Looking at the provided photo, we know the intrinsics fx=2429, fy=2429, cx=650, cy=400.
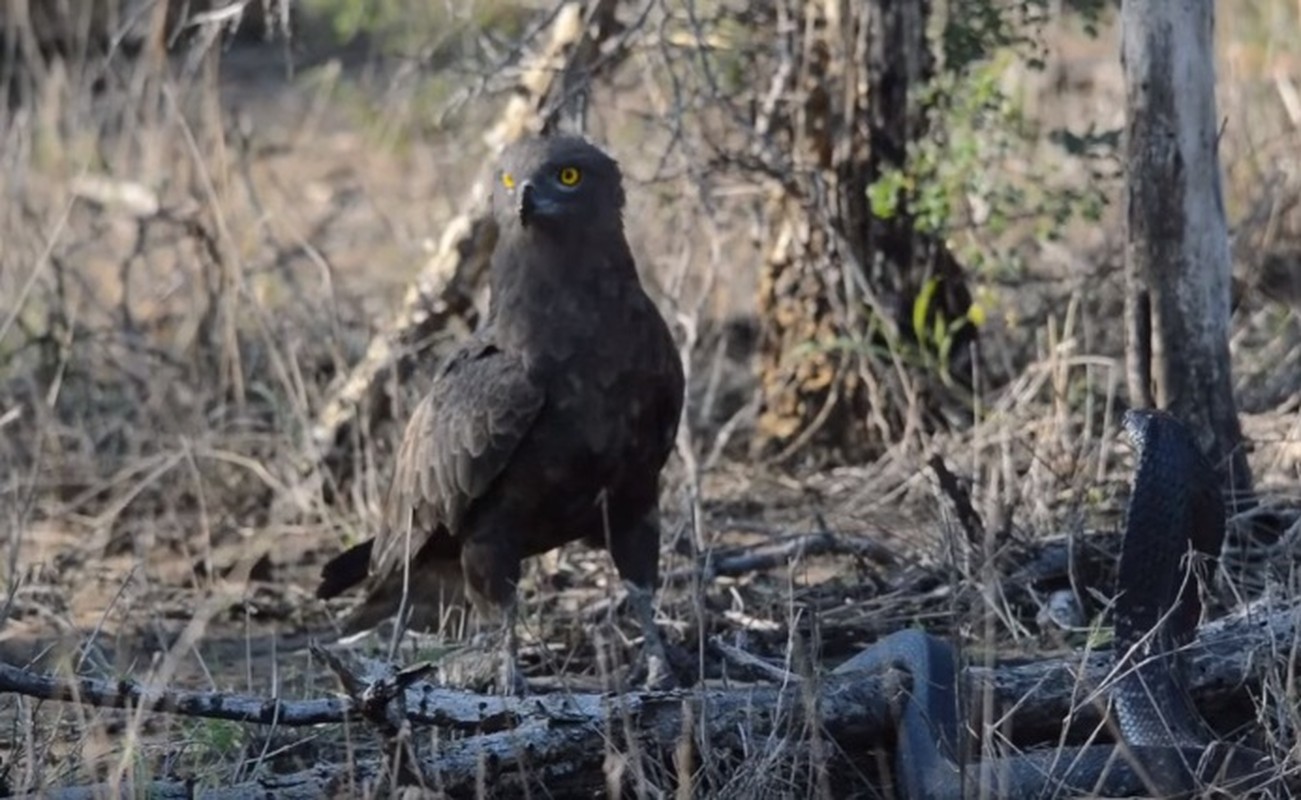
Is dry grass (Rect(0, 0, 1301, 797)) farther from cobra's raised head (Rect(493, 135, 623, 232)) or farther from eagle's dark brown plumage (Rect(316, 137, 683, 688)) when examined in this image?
cobra's raised head (Rect(493, 135, 623, 232))

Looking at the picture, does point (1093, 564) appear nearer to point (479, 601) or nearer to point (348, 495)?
point (479, 601)

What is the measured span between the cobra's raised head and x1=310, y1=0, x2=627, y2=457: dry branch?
58.3 inches

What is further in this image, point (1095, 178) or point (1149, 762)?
point (1095, 178)

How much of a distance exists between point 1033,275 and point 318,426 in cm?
248

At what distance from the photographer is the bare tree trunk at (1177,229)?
20.2 feet

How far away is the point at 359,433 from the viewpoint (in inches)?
318

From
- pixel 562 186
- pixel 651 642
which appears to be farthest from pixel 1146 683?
pixel 562 186

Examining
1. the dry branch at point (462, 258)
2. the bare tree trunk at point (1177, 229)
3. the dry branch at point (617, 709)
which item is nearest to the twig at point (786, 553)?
the bare tree trunk at point (1177, 229)

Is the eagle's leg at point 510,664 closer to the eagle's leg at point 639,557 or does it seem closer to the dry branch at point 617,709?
the eagle's leg at point 639,557

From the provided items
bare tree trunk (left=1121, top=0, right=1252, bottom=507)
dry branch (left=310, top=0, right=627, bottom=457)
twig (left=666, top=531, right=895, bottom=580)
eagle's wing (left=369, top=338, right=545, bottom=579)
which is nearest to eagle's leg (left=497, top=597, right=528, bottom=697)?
eagle's wing (left=369, top=338, right=545, bottom=579)

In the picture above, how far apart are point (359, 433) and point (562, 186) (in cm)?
210

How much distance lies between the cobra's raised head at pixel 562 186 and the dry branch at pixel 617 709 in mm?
1523

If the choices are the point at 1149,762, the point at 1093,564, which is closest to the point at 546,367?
the point at 1093,564

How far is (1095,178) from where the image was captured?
7.44m
